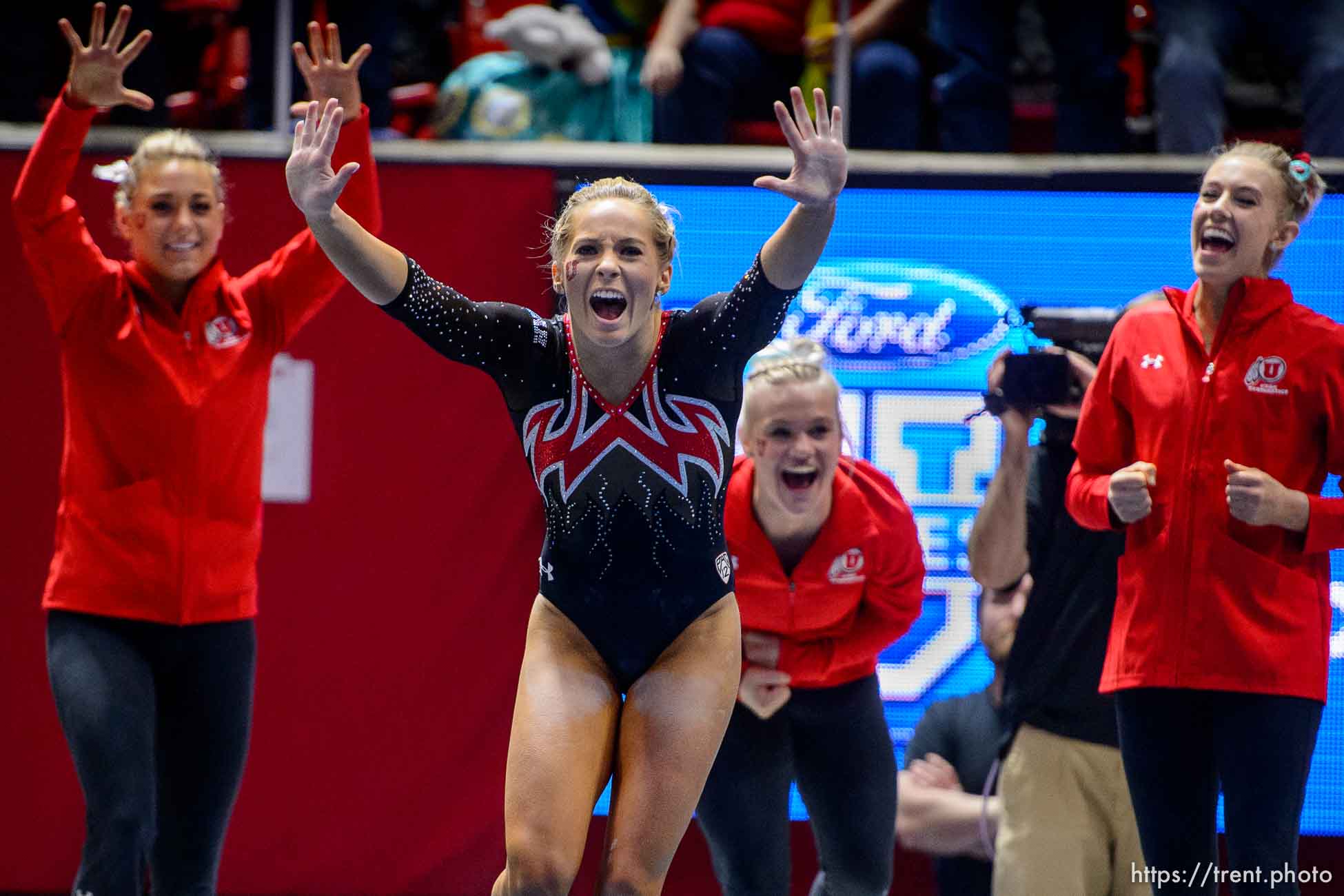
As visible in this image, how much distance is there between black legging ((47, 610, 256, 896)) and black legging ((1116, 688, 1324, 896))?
6.86 feet

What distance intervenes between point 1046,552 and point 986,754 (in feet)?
2.50

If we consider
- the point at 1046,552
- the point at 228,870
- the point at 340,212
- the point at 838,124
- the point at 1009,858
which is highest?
the point at 838,124

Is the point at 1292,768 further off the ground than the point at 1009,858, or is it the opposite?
the point at 1292,768

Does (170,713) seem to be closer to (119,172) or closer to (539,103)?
(119,172)

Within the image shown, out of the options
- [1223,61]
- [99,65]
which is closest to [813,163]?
[99,65]

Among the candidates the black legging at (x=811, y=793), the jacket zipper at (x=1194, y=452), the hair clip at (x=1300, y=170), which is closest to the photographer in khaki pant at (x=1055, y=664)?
the black legging at (x=811, y=793)

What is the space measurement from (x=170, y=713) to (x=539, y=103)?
2.87m

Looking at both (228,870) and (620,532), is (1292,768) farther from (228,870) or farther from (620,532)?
(228,870)

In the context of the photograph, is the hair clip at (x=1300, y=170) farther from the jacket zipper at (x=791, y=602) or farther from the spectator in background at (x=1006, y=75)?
the spectator in background at (x=1006, y=75)

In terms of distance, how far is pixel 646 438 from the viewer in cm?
318

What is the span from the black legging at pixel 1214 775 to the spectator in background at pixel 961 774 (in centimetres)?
115

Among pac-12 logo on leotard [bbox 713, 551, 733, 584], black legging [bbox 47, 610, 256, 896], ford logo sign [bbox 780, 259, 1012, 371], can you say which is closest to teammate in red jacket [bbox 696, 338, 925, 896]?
pac-12 logo on leotard [bbox 713, 551, 733, 584]


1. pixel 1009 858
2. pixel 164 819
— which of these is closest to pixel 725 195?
pixel 1009 858

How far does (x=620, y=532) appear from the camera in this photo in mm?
3168
